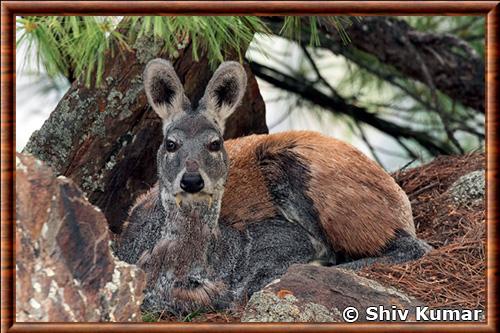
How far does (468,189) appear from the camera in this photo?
6207mm

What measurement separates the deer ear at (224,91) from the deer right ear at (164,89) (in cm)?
16

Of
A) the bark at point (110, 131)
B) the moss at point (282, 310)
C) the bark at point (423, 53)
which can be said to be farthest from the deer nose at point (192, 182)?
the bark at point (423, 53)

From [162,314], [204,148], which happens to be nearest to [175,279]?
[162,314]

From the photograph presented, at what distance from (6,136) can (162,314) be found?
54.5 inches

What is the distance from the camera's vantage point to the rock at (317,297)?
438 cm

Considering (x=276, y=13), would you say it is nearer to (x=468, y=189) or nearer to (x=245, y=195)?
(x=245, y=195)

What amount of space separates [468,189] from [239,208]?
1675 mm

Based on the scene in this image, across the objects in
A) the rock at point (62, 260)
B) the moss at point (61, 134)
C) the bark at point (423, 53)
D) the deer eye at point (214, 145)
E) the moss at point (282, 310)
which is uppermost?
the bark at point (423, 53)

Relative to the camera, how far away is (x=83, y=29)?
466cm

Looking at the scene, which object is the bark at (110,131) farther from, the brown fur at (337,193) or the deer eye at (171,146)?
the deer eye at (171,146)

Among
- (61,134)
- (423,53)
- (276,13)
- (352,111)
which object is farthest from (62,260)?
(352,111)

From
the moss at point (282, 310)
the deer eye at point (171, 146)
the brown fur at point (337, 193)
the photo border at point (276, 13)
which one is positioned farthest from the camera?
the brown fur at point (337, 193)

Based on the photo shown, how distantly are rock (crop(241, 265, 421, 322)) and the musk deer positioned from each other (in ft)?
2.09

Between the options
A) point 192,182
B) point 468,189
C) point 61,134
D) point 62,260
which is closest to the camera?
point 62,260
